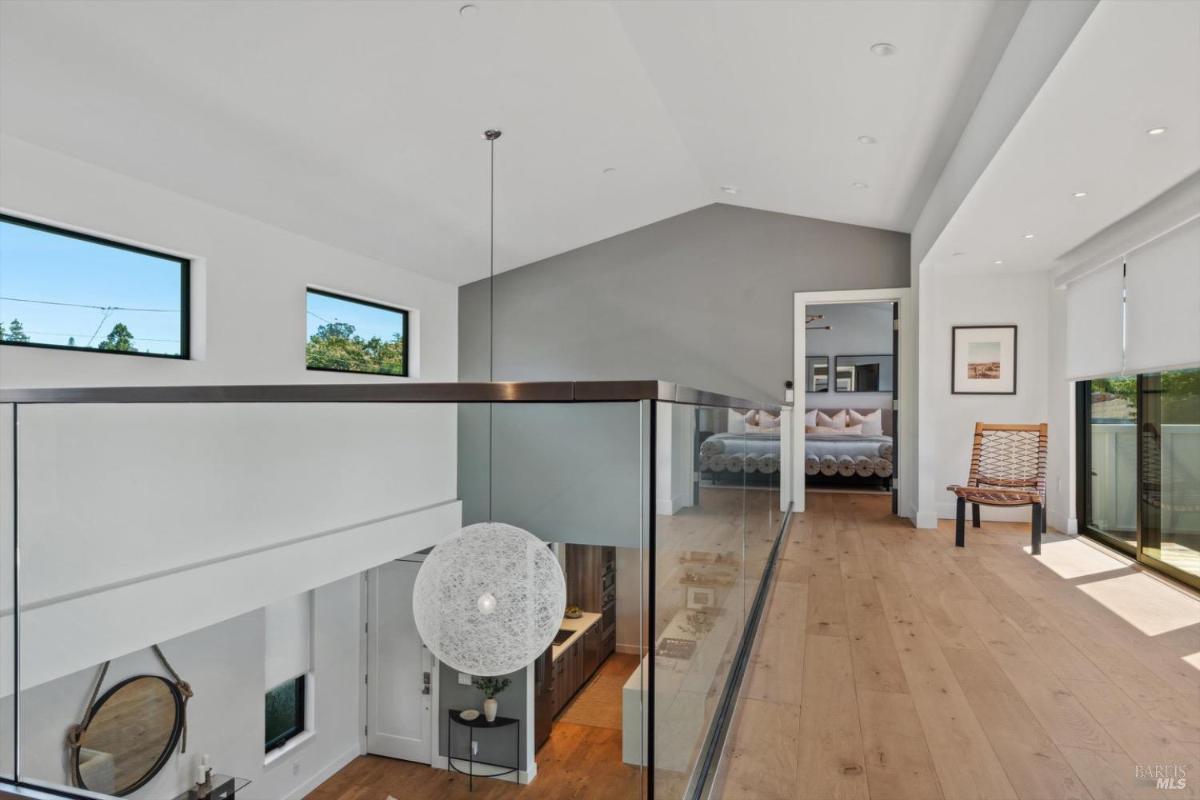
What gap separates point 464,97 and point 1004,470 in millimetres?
4999

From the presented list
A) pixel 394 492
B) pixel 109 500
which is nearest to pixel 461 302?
pixel 109 500

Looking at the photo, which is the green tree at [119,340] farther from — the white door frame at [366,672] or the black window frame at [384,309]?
the white door frame at [366,672]

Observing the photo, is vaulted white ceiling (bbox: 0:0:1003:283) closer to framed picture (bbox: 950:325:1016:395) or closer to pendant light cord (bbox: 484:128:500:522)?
pendant light cord (bbox: 484:128:500:522)

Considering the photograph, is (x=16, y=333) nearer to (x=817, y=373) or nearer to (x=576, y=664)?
(x=576, y=664)

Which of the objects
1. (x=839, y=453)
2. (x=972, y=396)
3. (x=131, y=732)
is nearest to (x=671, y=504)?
(x=131, y=732)

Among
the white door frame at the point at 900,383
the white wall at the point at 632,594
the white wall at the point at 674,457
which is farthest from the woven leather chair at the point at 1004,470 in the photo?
the white wall at the point at 632,594

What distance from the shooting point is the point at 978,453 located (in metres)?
5.40

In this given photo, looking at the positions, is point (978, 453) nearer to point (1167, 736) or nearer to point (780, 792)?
point (1167, 736)

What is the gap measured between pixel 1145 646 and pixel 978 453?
2.87 m

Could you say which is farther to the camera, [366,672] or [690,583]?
[690,583]

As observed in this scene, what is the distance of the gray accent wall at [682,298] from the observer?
615 cm

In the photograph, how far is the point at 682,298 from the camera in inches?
259

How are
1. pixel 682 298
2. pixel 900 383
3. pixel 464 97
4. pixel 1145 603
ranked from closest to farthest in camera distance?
pixel 1145 603 < pixel 464 97 < pixel 900 383 < pixel 682 298

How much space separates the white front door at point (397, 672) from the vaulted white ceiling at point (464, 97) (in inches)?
104
